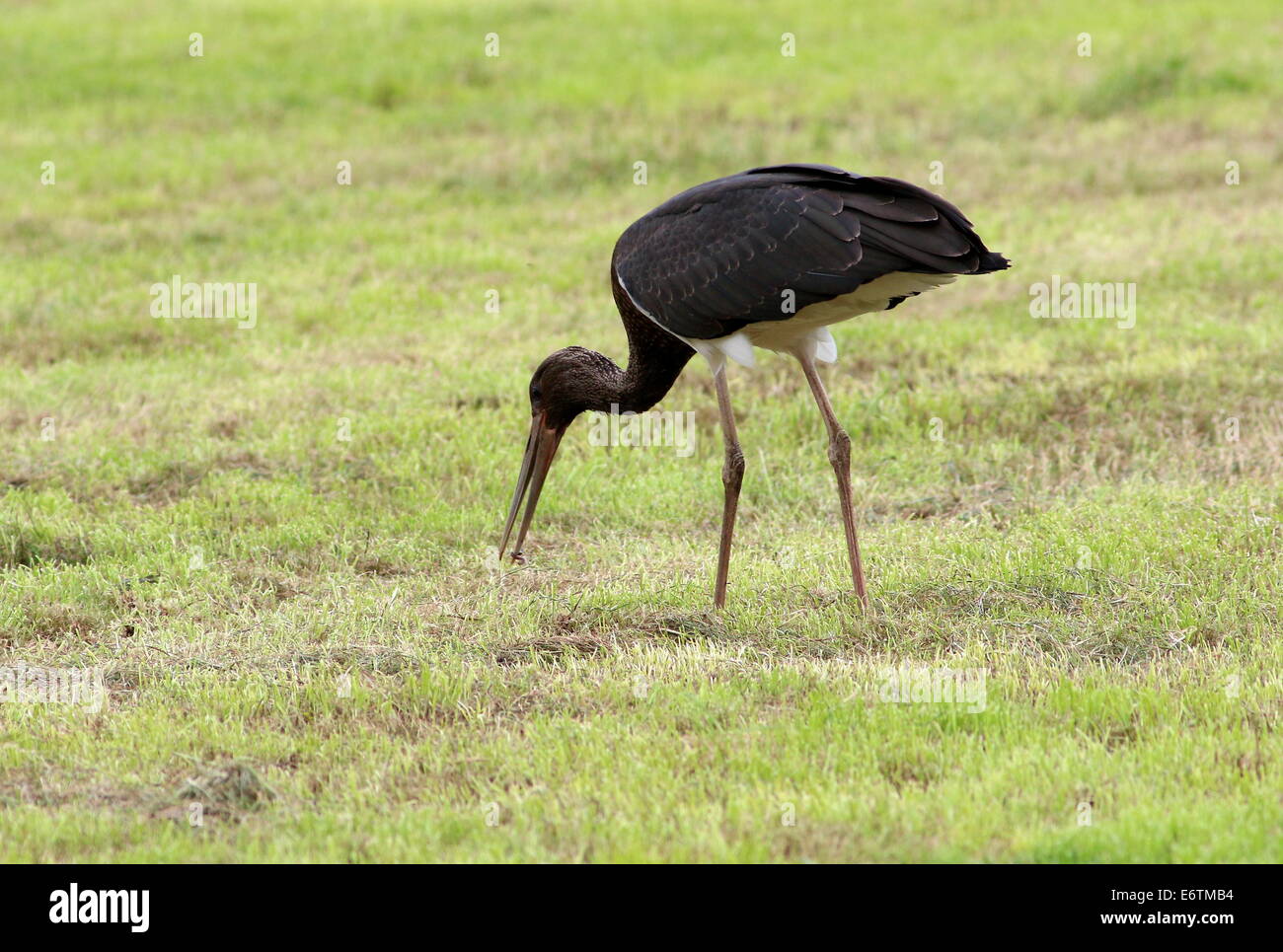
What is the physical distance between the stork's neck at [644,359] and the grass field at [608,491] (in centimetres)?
89

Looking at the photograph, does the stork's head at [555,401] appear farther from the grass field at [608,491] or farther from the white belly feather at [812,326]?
the white belly feather at [812,326]

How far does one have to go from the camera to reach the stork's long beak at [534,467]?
7.48 metres

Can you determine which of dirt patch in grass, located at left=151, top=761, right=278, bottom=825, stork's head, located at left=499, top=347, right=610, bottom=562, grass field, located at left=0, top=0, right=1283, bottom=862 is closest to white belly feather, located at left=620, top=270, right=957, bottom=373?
stork's head, located at left=499, top=347, right=610, bottom=562

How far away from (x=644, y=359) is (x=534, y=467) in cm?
83

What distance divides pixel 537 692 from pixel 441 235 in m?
9.11

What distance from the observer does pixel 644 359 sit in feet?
23.7

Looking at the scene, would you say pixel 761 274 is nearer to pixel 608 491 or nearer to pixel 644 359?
pixel 644 359

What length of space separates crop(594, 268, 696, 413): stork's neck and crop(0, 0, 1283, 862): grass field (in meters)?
0.89

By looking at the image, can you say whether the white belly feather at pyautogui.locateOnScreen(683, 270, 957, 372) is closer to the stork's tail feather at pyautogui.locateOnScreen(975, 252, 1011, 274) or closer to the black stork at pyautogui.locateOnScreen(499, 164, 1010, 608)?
the black stork at pyautogui.locateOnScreen(499, 164, 1010, 608)

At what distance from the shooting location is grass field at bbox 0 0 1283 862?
4922mm

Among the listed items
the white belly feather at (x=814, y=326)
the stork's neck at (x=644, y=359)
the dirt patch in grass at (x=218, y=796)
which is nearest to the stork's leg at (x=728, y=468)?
the white belly feather at (x=814, y=326)

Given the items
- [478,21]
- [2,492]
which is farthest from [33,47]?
[2,492]

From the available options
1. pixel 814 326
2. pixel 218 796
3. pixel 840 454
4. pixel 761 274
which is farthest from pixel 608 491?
pixel 218 796

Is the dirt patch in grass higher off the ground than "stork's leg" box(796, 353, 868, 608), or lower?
lower
